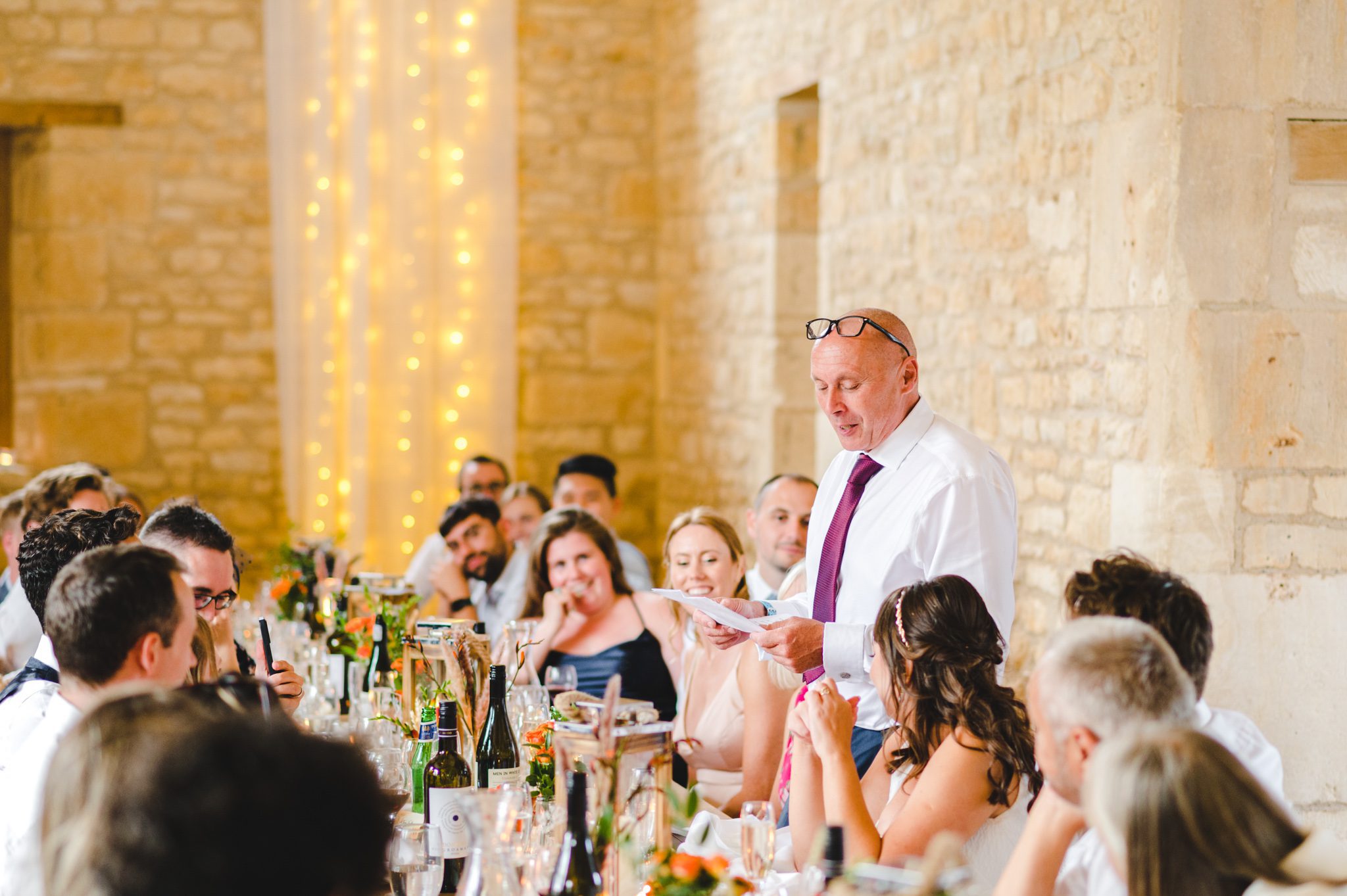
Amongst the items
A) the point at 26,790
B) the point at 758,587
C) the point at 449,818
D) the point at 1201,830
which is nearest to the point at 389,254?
the point at 758,587

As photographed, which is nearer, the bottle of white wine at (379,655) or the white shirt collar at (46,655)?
the white shirt collar at (46,655)

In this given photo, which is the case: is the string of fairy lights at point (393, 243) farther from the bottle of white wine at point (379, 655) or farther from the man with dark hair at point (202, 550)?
the man with dark hair at point (202, 550)

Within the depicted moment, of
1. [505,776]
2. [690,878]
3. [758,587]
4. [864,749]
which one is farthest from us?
[758,587]

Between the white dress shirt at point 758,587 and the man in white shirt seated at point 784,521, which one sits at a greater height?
the man in white shirt seated at point 784,521

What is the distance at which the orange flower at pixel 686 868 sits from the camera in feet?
5.32

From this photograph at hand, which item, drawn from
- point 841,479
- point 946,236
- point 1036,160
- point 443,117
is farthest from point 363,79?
point 841,479

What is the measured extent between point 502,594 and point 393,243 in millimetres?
3458

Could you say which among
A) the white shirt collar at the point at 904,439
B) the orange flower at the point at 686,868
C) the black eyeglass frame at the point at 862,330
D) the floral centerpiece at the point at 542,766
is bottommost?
the floral centerpiece at the point at 542,766

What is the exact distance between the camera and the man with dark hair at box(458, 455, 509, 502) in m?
6.36

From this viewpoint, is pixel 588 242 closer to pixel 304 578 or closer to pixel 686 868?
pixel 304 578

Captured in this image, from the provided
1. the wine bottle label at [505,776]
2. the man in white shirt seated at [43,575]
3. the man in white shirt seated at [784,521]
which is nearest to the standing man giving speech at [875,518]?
the wine bottle label at [505,776]

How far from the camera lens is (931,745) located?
7.72 ft

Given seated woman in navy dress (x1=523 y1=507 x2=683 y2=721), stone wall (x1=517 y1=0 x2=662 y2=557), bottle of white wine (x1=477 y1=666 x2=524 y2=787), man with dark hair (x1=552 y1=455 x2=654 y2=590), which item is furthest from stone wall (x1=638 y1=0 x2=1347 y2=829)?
stone wall (x1=517 y1=0 x2=662 y2=557)

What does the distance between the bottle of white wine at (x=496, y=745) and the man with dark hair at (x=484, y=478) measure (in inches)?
143
